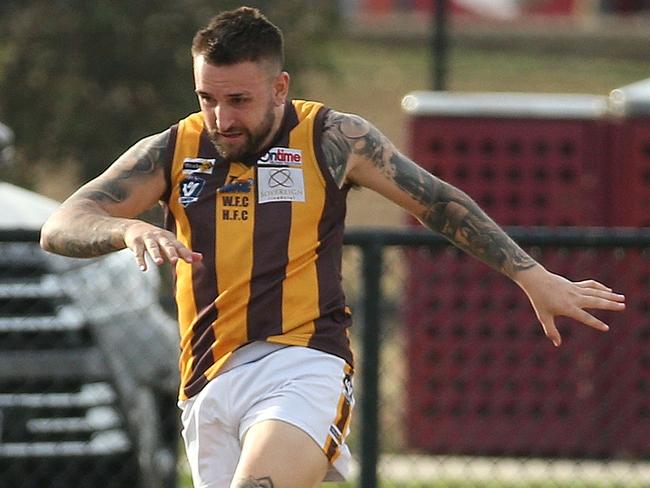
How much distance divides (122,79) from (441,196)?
7435mm

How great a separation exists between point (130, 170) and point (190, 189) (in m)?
0.21

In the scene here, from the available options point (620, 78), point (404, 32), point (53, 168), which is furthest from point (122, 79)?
point (404, 32)

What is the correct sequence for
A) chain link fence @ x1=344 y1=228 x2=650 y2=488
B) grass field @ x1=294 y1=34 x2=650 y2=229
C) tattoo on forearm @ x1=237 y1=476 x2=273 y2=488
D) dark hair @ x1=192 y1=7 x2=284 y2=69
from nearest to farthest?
1. tattoo on forearm @ x1=237 y1=476 x2=273 y2=488
2. dark hair @ x1=192 y1=7 x2=284 y2=69
3. chain link fence @ x1=344 y1=228 x2=650 y2=488
4. grass field @ x1=294 y1=34 x2=650 y2=229

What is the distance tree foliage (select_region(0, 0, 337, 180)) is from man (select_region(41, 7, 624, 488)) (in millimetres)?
6821

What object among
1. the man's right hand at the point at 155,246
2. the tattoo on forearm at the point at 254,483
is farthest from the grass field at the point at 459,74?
the man's right hand at the point at 155,246

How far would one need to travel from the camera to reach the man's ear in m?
4.72

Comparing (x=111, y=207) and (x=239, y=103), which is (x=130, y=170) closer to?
(x=111, y=207)

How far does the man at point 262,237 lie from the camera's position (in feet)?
15.1

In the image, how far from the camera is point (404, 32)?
25.6 m

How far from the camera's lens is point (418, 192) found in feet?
15.9

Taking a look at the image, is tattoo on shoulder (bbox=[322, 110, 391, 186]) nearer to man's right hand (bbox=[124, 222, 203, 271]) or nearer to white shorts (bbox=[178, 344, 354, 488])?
white shorts (bbox=[178, 344, 354, 488])

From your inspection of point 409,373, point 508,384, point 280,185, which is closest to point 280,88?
point 280,185

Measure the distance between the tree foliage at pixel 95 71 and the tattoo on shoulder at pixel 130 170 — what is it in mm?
6753

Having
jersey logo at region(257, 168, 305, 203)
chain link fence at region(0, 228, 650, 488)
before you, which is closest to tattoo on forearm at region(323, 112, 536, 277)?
jersey logo at region(257, 168, 305, 203)
